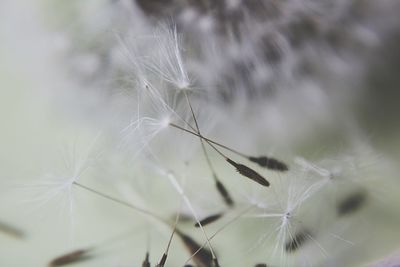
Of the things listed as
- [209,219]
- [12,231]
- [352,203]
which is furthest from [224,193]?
[12,231]

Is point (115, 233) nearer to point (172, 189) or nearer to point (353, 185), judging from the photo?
→ point (172, 189)

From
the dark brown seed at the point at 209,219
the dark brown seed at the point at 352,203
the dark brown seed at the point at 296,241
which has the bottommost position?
the dark brown seed at the point at 296,241

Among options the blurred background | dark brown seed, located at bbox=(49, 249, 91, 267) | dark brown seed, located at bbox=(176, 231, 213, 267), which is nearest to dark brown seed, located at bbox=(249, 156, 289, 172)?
the blurred background

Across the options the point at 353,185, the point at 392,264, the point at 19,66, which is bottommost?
the point at 392,264

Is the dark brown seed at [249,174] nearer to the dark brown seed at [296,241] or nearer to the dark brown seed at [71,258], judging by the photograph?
the dark brown seed at [296,241]

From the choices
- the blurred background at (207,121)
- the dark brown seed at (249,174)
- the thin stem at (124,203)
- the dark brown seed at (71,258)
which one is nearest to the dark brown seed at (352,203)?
the blurred background at (207,121)

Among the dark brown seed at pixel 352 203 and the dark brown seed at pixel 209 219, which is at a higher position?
the dark brown seed at pixel 209 219

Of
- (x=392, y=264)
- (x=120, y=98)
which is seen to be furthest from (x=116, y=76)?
(x=392, y=264)
